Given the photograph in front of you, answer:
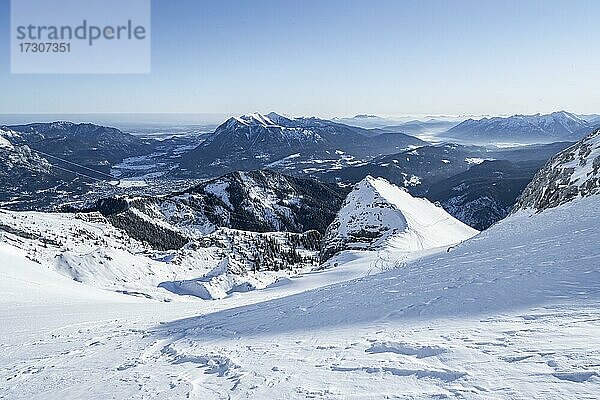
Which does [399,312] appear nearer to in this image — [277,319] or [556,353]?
[277,319]

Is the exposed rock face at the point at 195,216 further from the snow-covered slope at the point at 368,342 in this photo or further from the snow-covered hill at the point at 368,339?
Result: the snow-covered slope at the point at 368,342

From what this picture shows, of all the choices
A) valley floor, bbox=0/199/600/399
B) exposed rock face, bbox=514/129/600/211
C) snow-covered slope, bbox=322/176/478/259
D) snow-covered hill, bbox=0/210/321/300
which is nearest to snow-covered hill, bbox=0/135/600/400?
valley floor, bbox=0/199/600/399

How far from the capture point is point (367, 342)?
10.1 meters

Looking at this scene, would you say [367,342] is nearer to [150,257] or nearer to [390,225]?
[390,225]

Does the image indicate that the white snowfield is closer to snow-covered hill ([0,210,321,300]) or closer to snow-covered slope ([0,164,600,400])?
snow-covered hill ([0,210,321,300])

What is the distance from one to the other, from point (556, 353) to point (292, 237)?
136725 mm

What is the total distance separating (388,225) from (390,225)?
1.36ft

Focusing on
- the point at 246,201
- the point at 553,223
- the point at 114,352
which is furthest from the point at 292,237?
the point at 114,352

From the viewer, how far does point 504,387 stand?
620cm

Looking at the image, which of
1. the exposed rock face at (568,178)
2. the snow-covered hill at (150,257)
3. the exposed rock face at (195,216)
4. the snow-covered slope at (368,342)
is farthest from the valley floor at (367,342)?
the exposed rock face at (195,216)

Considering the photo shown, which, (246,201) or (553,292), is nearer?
(553,292)

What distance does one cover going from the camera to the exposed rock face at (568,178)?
31.7 metres

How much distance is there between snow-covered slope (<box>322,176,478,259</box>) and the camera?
234 ft

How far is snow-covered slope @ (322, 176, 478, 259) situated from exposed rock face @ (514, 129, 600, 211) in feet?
80.4
